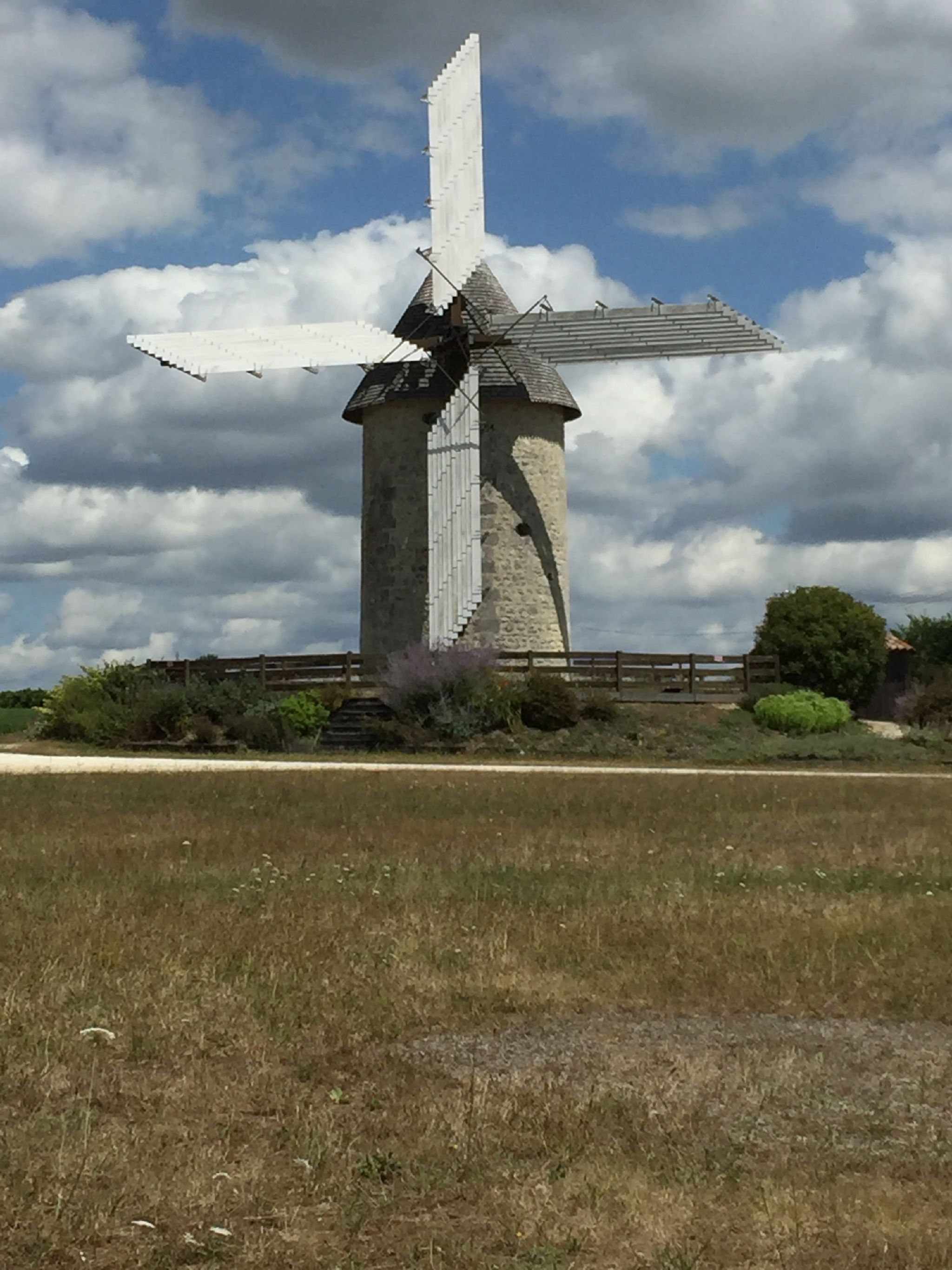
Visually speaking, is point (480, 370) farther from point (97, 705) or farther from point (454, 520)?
point (97, 705)

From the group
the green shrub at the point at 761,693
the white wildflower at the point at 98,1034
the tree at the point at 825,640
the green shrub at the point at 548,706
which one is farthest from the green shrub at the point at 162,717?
the white wildflower at the point at 98,1034

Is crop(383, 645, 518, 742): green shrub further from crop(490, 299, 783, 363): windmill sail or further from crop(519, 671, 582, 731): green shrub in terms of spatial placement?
crop(490, 299, 783, 363): windmill sail

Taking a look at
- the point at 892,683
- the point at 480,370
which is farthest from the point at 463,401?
the point at 892,683

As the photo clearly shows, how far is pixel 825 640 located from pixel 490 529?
9.89m

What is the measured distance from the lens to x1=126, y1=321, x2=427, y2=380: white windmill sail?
115 ft

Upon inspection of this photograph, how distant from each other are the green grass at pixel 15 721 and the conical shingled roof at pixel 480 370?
12.4 metres

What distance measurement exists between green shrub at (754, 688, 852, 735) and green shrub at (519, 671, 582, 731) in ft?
16.2

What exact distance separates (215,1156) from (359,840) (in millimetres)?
9525

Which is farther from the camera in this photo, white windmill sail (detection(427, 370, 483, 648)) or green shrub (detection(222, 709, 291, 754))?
white windmill sail (detection(427, 370, 483, 648))

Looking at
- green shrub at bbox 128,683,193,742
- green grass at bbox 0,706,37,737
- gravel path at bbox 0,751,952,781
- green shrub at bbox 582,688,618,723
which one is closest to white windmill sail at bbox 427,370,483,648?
green shrub at bbox 582,688,618,723

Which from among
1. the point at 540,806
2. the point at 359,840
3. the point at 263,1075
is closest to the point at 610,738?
the point at 540,806

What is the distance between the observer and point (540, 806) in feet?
60.7

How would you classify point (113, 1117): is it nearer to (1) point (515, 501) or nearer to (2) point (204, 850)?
(2) point (204, 850)

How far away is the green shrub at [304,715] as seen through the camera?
34.9 metres
